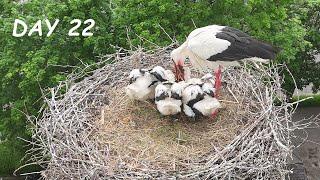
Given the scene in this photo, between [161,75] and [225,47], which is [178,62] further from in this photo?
[225,47]

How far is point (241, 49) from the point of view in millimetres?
5035

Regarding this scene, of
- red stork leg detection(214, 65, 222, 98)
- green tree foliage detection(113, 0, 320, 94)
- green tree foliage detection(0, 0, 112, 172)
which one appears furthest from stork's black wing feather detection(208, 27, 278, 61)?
green tree foliage detection(0, 0, 112, 172)

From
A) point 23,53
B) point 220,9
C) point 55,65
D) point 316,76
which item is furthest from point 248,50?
point 316,76

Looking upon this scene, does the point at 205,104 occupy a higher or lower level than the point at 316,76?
higher

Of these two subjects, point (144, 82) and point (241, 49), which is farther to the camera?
point (144, 82)

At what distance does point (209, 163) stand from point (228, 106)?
1002 millimetres

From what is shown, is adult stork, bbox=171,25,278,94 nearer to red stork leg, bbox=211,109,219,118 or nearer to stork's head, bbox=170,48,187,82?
stork's head, bbox=170,48,187,82

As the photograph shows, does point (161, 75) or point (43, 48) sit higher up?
point (161, 75)

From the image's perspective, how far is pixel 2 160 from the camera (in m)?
9.27

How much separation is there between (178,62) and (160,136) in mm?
772

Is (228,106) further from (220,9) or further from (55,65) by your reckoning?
(55,65)

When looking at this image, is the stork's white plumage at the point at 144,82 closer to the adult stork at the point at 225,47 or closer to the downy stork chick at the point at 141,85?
the downy stork chick at the point at 141,85

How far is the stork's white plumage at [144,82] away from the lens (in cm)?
523

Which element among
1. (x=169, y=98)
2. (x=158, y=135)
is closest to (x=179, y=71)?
(x=169, y=98)
